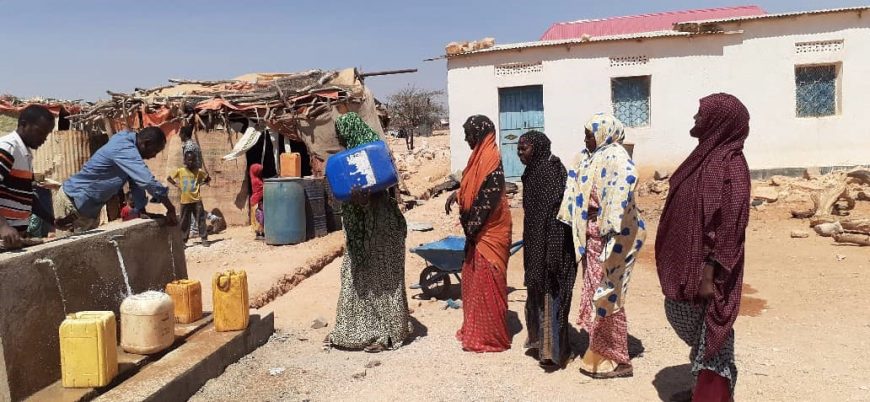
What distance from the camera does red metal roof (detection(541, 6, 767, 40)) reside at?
20.4 m

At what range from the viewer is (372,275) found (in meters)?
4.92

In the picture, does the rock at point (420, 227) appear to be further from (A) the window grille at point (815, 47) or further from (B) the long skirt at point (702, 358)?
(A) the window grille at point (815, 47)

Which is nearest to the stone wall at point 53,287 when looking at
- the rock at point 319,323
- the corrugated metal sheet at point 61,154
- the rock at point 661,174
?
the rock at point 319,323

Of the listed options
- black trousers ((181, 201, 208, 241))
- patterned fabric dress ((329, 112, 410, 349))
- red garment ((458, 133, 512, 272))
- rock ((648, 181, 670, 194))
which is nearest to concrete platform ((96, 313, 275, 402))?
patterned fabric dress ((329, 112, 410, 349))

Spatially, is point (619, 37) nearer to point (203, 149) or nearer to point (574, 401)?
point (203, 149)

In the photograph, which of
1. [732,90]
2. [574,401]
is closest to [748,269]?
[574,401]

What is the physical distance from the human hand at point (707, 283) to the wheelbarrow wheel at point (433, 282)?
11.3ft

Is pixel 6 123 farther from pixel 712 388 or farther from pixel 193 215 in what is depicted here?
pixel 712 388

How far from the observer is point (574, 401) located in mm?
3934

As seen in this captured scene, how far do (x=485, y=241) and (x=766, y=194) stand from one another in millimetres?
9075

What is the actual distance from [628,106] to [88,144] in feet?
38.1

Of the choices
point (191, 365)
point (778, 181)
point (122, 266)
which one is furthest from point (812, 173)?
point (122, 266)

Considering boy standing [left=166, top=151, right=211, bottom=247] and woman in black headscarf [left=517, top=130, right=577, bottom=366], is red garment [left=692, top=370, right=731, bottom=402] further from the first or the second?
boy standing [left=166, top=151, right=211, bottom=247]

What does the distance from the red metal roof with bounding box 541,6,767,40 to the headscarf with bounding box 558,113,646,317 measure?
56.0 feet
